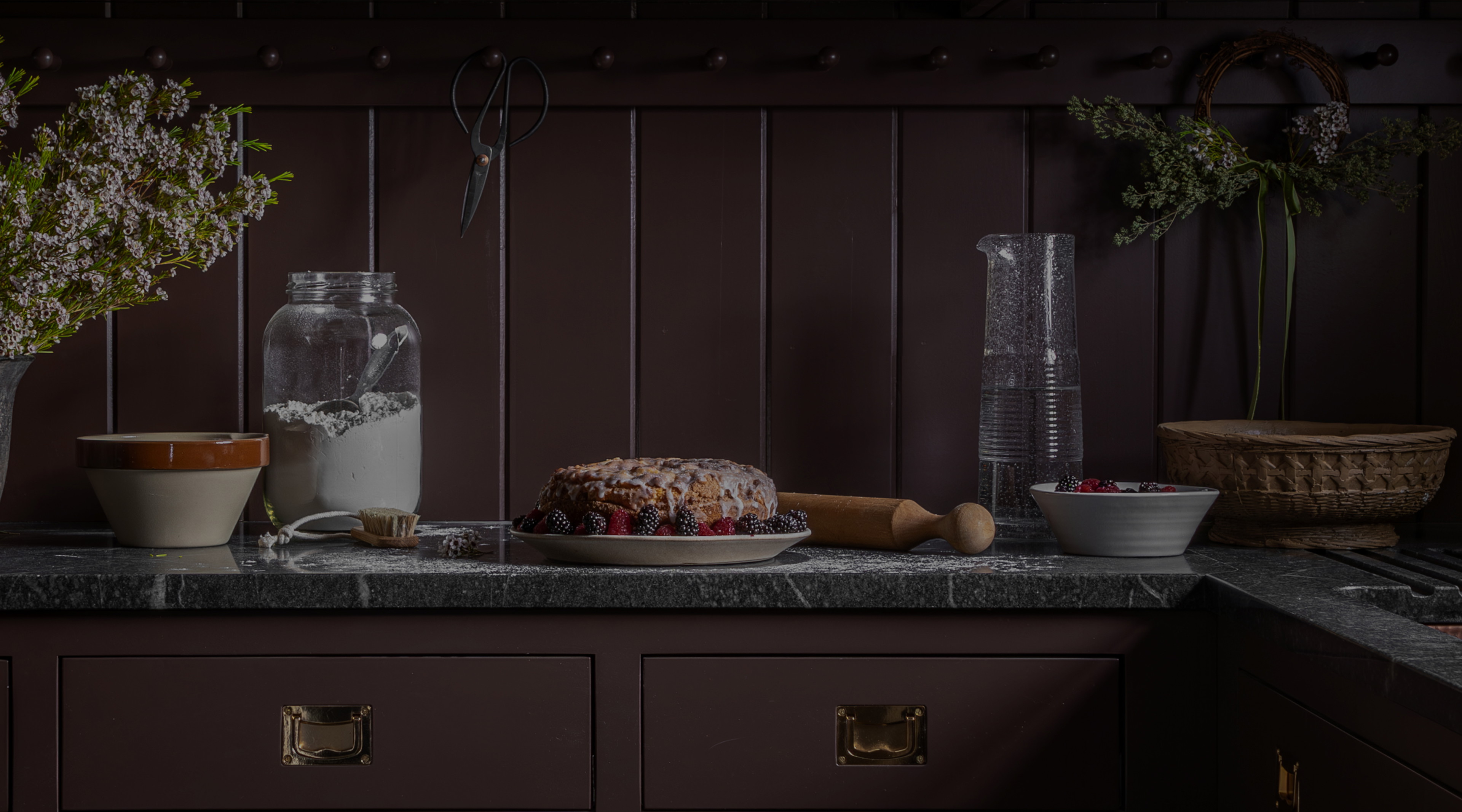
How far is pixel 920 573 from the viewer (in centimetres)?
113

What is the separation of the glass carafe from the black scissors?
0.66 m

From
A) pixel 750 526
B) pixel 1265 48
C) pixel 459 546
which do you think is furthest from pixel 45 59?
pixel 1265 48

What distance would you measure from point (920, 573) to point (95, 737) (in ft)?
2.75

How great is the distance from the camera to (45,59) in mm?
1530

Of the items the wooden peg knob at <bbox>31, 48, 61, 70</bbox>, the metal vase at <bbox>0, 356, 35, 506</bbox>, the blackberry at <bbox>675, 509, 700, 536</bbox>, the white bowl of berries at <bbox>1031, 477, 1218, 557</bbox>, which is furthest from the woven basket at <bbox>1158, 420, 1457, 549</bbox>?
the wooden peg knob at <bbox>31, 48, 61, 70</bbox>

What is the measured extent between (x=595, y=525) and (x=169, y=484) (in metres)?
0.51

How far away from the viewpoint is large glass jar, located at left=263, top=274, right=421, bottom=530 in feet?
4.59

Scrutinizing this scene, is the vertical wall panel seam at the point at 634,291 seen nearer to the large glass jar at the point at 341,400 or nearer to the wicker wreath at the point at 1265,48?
the large glass jar at the point at 341,400

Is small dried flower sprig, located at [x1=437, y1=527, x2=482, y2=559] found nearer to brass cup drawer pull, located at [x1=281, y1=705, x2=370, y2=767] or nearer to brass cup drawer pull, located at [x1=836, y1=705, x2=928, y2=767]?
brass cup drawer pull, located at [x1=281, y1=705, x2=370, y2=767]

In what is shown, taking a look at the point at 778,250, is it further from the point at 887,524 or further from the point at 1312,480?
the point at 1312,480

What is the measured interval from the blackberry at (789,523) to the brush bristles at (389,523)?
0.41 metres

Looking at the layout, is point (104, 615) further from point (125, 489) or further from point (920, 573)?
point (920, 573)

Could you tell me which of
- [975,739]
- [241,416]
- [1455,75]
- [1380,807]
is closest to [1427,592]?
[1380,807]

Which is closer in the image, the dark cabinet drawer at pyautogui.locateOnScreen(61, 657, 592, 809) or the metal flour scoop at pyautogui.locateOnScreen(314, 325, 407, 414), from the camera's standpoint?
the dark cabinet drawer at pyautogui.locateOnScreen(61, 657, 592, 809)
